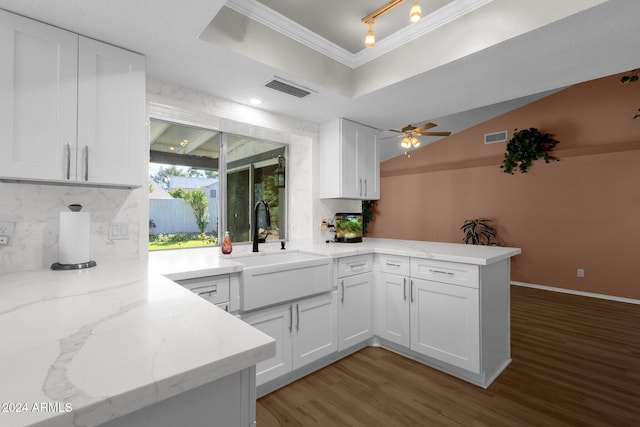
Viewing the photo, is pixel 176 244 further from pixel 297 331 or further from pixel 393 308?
pixel 393 308

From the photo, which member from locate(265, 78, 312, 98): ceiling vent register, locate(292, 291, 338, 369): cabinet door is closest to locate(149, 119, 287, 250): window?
locate(265, 78, 312, 98): ceiling vent register

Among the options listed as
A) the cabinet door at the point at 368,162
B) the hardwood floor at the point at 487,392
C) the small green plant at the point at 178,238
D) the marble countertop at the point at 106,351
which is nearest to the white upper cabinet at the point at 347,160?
the cabinet door at the point at 368,162

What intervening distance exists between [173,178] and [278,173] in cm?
110

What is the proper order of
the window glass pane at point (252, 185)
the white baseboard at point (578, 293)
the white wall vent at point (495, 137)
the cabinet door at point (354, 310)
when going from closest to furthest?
the cabinet door at point (354, 310)
the window glass pane at point (252, 185)
the white baseboard at point (578, 293)
the white wall vent at point (495, 137)

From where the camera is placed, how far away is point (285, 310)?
2139mm

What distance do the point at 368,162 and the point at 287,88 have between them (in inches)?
54.3

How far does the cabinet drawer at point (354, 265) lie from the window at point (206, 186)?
945 millimetres

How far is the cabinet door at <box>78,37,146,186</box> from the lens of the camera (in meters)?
1.59

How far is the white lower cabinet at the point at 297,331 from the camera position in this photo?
202 cm

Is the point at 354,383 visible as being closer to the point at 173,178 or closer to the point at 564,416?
the point at 564,416

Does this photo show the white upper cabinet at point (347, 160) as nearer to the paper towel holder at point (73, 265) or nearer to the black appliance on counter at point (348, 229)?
the black appliance on counter at point (348, 229)

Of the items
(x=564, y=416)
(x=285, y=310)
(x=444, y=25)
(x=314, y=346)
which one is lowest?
(x=564, y=416)

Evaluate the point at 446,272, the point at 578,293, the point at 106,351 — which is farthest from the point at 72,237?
the point at 578,293

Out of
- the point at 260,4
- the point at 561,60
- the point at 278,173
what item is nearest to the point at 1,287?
the point at 260,4
